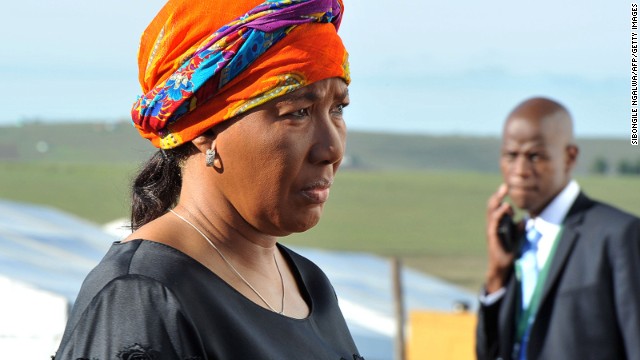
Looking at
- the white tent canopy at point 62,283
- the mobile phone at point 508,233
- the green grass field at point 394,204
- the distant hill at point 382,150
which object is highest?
the mobile phone at point 508,233

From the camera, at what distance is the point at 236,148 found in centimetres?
178

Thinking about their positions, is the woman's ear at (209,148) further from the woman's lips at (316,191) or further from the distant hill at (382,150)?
the distant hill at (382,150)

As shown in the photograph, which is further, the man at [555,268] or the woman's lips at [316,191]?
the man at [555,268]

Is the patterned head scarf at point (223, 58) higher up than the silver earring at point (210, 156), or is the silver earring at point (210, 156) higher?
the patterned head scarf at point (223, 58)

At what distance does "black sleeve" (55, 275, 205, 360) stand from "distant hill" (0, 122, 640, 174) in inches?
1471

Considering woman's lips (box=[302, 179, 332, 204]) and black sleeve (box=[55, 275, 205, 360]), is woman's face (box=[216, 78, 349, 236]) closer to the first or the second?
woman's lips (box=[302, 179, 332, 204])

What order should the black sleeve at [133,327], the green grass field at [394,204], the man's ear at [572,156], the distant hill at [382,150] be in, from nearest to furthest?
the black sleeve at [133,327], the man's ear at [572,156], the distant hill at [382,150], the green grass field at [394,204]

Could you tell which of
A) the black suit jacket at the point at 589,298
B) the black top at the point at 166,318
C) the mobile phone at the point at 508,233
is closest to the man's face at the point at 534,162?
the mobile phone at the point at 508,233

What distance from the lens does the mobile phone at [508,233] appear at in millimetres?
4766

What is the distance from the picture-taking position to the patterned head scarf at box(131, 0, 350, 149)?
178cm

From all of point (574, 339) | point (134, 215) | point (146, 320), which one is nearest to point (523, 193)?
point (574, 339)

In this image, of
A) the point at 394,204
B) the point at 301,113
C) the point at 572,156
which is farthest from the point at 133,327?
the point at 394,204

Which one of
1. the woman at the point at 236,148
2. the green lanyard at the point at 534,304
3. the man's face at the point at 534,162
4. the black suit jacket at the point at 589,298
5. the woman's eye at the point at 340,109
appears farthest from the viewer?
the man's face at the point at 534,162

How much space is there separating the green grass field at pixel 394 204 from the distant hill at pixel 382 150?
4.38 feet
